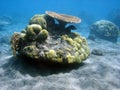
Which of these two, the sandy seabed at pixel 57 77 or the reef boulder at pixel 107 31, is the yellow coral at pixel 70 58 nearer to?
the sandy seabed at pixel 57 77

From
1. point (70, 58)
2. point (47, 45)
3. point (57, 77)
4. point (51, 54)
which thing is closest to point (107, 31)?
point (47, 45)

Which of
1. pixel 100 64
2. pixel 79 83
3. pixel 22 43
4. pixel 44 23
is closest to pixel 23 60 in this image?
pixel 22 43

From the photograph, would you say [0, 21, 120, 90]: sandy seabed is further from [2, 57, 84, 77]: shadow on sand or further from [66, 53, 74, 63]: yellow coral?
[66, 53, 74, 63]: yellow coral

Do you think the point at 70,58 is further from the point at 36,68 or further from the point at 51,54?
the point at 36,68

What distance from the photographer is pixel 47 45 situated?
730cm

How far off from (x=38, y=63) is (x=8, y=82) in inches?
56.3

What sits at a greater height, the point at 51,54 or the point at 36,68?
the point at 51,54

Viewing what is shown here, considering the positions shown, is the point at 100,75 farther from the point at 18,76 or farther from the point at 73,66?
the point at 18,76

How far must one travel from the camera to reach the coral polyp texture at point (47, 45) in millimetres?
6773

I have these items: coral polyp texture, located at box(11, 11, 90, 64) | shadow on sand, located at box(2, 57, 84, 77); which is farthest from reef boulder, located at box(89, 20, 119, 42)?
shadow on sand, located at box(2, 57, 84, 77)

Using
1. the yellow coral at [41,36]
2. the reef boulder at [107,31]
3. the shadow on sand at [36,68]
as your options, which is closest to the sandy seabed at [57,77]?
the shadow on sand at [36,68]

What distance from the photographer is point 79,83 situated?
19.8 feet

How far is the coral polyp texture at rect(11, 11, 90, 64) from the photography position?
6773 millimetres

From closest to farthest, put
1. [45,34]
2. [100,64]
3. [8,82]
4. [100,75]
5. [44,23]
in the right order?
[8,82] → [100,75] → [45,34] → [100,64] → [44,23]
